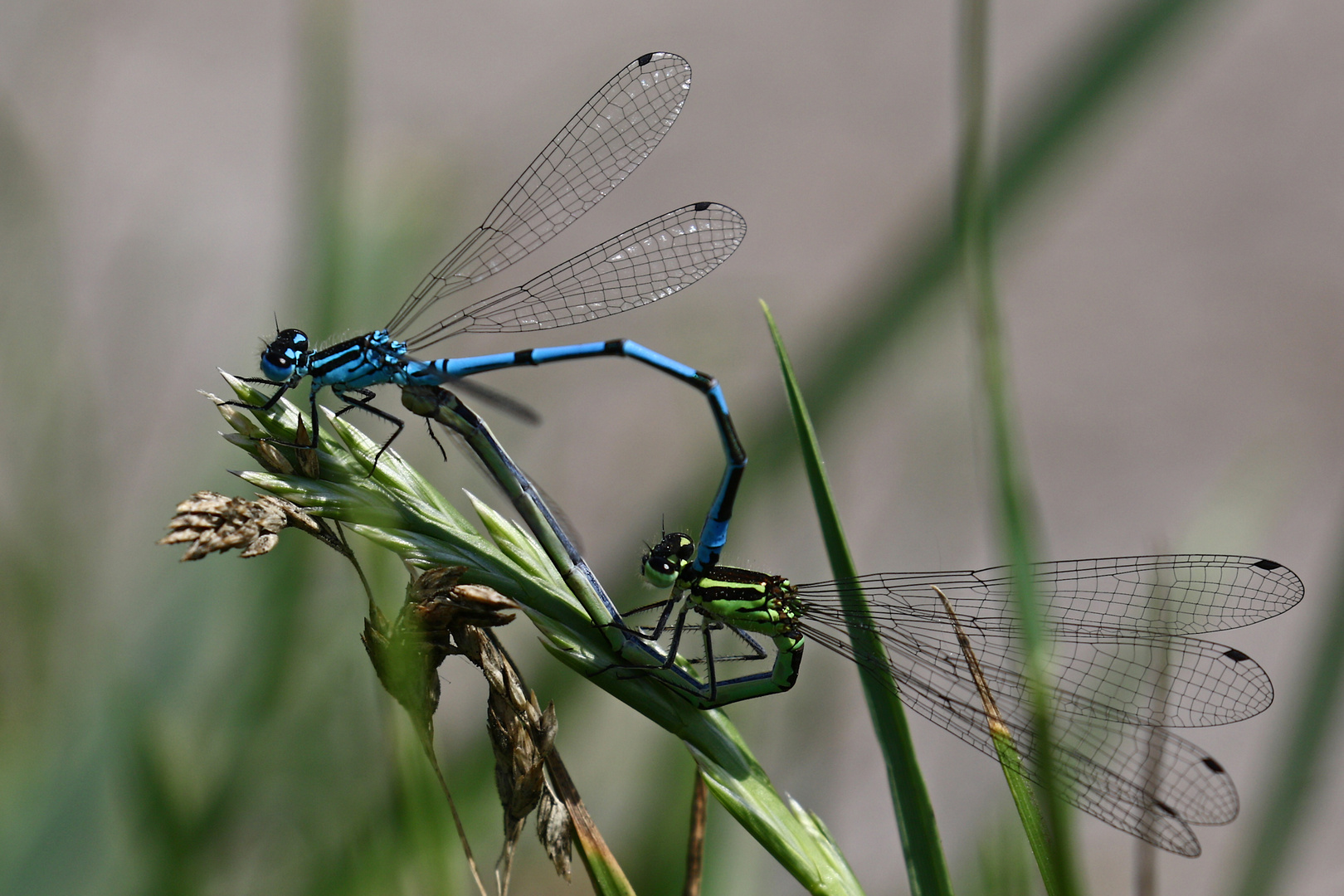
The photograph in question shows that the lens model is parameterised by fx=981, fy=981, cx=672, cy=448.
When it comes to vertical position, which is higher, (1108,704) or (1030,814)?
(1108,704)

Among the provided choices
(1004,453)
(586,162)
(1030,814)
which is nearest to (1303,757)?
(1030,814)

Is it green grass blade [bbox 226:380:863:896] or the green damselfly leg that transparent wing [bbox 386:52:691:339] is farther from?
green grass blade [bbox 226:380:863:896]

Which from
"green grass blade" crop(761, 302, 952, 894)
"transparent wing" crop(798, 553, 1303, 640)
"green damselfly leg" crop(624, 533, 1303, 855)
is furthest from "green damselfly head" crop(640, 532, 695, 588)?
"green grass blade" crop(761, 302, 952, 894)

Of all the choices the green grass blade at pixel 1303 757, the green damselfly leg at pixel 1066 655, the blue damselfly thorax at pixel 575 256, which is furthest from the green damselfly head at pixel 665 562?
the green grass blade at pixel 1303 757

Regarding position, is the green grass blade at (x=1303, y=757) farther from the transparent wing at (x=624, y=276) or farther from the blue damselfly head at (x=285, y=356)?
the blue damselfly head at (x=285, y=356)

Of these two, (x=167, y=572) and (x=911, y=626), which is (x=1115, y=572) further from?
(x=167, y=572)

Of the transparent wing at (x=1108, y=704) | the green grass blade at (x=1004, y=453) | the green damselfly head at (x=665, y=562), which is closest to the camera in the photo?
the green grass blade at (x=1004, y=453)

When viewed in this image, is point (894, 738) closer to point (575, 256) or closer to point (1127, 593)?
point (1127, 593)
